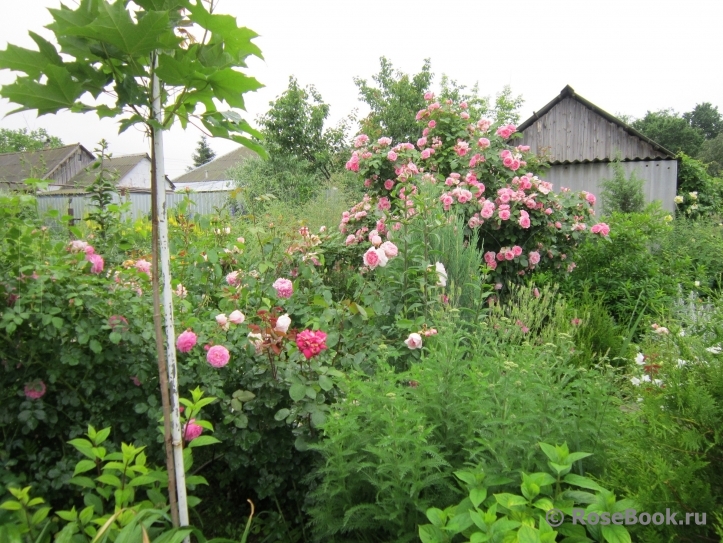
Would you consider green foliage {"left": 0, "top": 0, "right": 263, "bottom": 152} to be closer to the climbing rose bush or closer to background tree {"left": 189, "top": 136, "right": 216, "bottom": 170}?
the climbing rose bush

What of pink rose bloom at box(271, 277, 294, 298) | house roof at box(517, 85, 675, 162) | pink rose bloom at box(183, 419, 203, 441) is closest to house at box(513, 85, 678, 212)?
house roof at box(517, 85, 675, 162)

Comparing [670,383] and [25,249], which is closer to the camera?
[670,383]

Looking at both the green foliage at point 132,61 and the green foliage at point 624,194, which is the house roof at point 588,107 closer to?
the green foliage at point 624,194

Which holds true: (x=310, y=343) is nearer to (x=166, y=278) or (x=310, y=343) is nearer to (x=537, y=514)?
(x=166, y=278)

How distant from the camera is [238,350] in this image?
2.01 m

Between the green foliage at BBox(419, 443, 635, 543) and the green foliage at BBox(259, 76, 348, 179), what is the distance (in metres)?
14.9

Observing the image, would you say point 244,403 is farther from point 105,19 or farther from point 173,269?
point 105,19

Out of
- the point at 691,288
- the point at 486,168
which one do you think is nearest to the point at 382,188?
the point at 486,168

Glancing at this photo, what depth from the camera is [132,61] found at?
107cm

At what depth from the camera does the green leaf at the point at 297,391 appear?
5.77 ft

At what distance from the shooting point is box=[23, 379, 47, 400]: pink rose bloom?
65.7 inches

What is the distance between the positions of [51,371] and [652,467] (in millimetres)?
1858

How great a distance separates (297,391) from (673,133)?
4834 centimetres

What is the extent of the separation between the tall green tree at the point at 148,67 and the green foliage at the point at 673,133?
4638cm
